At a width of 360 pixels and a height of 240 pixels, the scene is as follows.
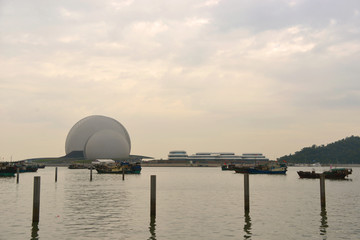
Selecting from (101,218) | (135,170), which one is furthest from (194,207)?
(135,170)

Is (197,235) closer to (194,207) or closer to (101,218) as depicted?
(101,218)

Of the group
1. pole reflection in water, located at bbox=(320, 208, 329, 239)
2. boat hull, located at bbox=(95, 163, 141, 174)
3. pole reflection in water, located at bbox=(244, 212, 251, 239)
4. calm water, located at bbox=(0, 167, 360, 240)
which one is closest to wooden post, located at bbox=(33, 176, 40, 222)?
calm water, located at bbox=(0, 167, 360, 240)

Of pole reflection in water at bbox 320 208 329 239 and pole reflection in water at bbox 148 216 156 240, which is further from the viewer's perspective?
pole reflection in water at bbox 320 208 329 239

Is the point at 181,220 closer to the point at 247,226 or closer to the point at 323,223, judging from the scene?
the point at 247,226

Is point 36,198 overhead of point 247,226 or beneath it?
overhead

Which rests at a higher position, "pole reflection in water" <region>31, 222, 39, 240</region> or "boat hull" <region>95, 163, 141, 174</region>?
"boat hull" <region>95, 163, 141, 174</region>

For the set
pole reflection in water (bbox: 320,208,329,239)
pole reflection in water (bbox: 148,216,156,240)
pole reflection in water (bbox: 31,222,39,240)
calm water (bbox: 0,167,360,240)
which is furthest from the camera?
pole reflection in water (bbox: 320,208,329,239)

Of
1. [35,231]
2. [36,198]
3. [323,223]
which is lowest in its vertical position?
[35,231]

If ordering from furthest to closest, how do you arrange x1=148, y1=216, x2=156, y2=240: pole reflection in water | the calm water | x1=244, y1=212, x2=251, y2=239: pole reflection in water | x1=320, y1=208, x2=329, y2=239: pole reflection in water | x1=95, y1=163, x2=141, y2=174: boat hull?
x1=95, y1=163, x2=141, y2=174: boat hull < x1=320, y1=208, x2=329, y2=239: pole reflection in water < the calm water < x1=244, y1=212, x2=251, y2=239: pole reflection in water < x1=148, y1=216, x2=156, y2=240: pole reflection in water

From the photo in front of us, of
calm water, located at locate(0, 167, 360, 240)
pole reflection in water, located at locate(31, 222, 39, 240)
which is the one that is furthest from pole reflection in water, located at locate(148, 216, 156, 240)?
pole reflection in water, located at locate(31, 222, 39, 240)

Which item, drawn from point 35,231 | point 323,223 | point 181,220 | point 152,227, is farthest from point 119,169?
point 323,223

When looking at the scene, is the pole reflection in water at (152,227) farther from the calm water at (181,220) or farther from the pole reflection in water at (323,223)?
the pole reflection in water at (323,223)

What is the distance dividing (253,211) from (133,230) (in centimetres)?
1200

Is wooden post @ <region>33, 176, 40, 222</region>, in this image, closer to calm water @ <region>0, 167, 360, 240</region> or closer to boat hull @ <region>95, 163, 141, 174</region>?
calm water @ <region>0, 167, 360, 240</region>
